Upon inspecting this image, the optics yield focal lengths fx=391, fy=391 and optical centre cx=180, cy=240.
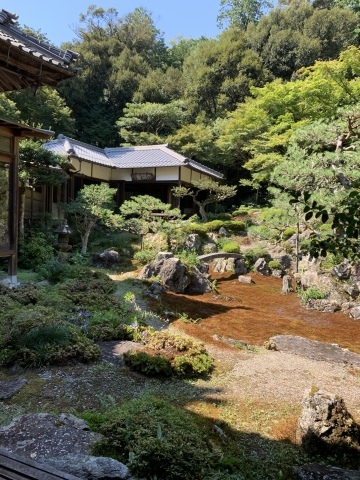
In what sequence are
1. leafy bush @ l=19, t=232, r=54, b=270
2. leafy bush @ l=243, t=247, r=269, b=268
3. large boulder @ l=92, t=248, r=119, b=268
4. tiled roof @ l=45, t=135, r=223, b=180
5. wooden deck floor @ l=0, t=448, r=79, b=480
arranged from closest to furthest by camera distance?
wooden deck floor @ l=0, t=448, r=79, b=480
leafy bush @ l=19, t=232, r=54, b=270
large boulder @ l=92, t=248, r=119, b=268
leafy bush @ l=243, t=247, r=269, b=268
tiled roof @ l=45, t=135, r=223, b=180

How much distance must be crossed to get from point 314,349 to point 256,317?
254cm

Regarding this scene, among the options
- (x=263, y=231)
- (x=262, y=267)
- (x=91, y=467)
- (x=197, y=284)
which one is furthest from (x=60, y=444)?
(x=263, y=231)

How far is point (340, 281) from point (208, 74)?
77.2 feet

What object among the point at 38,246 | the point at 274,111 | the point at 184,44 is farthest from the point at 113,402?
the point at 184,44

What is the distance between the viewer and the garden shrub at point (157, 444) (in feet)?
8.68

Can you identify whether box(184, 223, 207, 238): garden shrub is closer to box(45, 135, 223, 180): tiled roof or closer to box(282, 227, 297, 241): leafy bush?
box(282, 227, 297, 241): leafy bush

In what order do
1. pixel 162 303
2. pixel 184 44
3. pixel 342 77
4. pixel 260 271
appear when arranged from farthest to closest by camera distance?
pixel 184 44, pixel 342 77, pixel 260 271, pixel 162 303

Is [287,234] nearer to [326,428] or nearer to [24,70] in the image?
[326,428]

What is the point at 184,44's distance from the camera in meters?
43.2

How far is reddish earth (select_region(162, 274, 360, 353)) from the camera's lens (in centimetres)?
853

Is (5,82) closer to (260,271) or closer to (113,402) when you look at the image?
(113,402)

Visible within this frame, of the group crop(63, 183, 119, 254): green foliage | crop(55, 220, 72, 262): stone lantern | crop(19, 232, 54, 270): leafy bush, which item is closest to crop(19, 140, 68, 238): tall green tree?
crop(19, 232, 54, 270): leafy bush

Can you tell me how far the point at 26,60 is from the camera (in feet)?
14.8

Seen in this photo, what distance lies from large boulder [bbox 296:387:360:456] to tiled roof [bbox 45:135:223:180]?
1761cm
